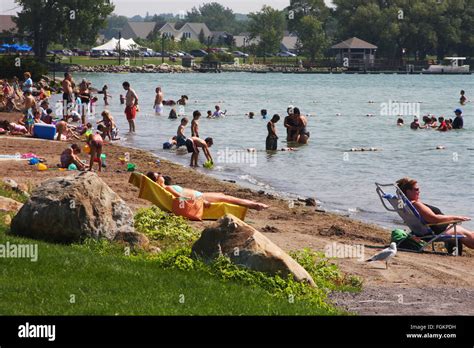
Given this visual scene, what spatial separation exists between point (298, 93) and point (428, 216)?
7255 centimetres

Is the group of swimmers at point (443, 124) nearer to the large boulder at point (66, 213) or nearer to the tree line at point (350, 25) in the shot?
the large boulder at point (66, 213)

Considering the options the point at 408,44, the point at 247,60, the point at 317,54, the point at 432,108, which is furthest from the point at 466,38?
the point at 432,108

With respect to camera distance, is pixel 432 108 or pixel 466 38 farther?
pixel 466 38

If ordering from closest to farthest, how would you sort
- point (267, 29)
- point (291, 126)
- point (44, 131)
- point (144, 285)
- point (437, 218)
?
1. point (144, 285)
2. point (437, 218)
3. point (44, 131)
4. point (291, 126)
5. point (267, 29)

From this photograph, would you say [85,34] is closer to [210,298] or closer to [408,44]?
[408,44]

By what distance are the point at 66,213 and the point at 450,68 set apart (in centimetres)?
14113

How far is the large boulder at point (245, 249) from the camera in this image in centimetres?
1065

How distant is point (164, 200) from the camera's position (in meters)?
15.1

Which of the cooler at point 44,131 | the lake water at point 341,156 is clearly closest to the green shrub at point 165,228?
the lake water at point 341,156

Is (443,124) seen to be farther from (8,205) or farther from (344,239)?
(8,205)

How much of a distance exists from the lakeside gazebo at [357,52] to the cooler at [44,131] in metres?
122

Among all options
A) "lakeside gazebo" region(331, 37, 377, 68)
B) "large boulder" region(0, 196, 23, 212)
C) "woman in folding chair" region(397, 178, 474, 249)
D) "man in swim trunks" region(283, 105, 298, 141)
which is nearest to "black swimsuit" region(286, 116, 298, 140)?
"man in swim trunks" region(283, 105, 298, 141)

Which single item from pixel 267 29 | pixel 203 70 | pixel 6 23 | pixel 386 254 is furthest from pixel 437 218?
pixel 267 29
